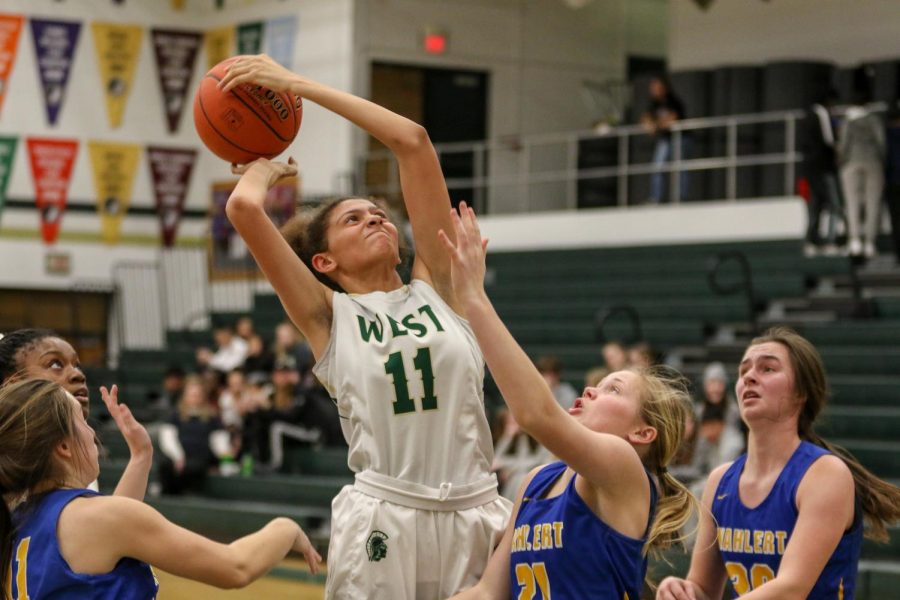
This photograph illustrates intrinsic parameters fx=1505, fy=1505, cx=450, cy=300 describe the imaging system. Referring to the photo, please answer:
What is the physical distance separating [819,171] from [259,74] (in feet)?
31.0

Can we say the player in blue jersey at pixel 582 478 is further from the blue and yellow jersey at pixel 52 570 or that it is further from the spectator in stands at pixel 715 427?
the spectator in stands at pixel 715 427

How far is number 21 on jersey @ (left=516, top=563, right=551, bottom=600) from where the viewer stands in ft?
10.8

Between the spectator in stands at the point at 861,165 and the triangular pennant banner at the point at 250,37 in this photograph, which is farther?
the triangular pennant banner at the point at 250,37

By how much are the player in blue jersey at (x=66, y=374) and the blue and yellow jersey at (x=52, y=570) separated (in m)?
0.58

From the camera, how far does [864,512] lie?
3760 mm

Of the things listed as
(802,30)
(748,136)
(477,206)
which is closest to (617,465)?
(748,136)

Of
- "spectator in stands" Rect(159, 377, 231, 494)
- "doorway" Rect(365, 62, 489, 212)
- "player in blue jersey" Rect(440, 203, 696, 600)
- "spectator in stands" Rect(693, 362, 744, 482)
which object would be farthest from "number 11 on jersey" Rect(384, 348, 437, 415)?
"doorway" Rect(365, 62, 489, 212)

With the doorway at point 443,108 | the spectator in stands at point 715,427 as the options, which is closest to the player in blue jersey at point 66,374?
the spectator in stands at point 715,427

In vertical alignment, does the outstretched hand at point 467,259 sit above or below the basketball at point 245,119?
below

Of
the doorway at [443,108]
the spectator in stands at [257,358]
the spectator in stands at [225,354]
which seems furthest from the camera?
the doorway at [443,108]

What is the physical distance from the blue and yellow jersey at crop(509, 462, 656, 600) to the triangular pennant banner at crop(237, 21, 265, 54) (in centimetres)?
1546

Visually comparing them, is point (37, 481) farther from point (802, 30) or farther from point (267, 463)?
point (802, 30)

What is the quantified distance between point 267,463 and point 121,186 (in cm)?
748

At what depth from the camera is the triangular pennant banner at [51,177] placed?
1803 centimetres
